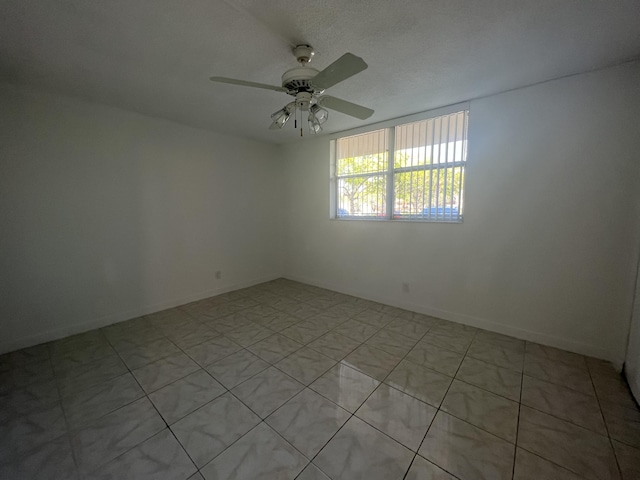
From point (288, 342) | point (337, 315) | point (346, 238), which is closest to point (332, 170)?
point (346, 238)

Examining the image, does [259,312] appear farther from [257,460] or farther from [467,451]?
[467,451]

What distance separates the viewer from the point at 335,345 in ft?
7.66

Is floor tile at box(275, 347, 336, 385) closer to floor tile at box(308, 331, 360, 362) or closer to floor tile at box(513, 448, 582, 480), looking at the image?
floor tile at box(308, 331, 360, 362)

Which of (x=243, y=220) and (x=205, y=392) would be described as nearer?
(x=205, y=392)

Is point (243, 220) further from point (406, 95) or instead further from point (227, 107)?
point (406, 95)

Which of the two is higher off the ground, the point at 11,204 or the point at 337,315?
the point at 11,204

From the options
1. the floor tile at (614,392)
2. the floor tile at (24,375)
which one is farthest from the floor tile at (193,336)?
the floor tile at (614,392)

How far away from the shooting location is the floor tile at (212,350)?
2123 mm

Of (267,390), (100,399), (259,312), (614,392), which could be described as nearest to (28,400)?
(100,399)

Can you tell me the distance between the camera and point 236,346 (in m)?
2.33

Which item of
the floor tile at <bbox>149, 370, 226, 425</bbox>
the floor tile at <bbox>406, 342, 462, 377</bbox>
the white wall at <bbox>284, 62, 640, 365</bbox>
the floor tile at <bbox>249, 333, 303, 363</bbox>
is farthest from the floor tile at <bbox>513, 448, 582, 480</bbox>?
the floor tile at <bbox>149, 370, 226, 425</bbox>

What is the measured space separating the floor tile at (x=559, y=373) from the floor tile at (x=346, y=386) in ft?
4.26

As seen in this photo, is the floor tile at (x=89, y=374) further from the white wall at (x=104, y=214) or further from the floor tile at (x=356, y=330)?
the floor tile at (x=356, y=330)

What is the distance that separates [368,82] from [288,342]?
2.51m
